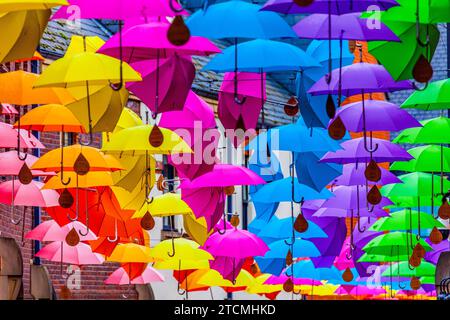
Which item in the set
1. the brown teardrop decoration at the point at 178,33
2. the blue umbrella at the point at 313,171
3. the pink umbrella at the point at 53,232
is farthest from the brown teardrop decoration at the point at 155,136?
the pink umbrella at the point at 53,232

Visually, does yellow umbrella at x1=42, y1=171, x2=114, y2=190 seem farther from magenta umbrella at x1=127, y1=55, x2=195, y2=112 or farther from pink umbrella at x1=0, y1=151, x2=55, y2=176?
magenta umbrella at x1=127, y1=55, x2=195, y2=112

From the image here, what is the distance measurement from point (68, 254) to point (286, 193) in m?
3.53

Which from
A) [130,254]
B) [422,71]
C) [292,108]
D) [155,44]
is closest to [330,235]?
[130,254]

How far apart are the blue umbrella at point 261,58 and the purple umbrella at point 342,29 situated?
1.59ft

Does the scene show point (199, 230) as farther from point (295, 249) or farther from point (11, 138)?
point (11, 138)

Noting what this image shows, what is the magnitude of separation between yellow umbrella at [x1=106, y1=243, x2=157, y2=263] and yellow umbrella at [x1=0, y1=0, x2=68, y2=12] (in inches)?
399

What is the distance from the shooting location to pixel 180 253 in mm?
18469

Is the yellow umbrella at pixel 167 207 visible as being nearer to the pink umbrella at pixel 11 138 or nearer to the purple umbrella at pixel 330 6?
the pink umbrella at pixel 11 138

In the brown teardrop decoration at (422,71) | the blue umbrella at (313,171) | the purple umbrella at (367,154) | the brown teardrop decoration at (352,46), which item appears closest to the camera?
the brown teardrop decoration at (422,71)

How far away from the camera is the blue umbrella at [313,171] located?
50.5 ft

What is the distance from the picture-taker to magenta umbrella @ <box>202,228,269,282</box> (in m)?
17.1
